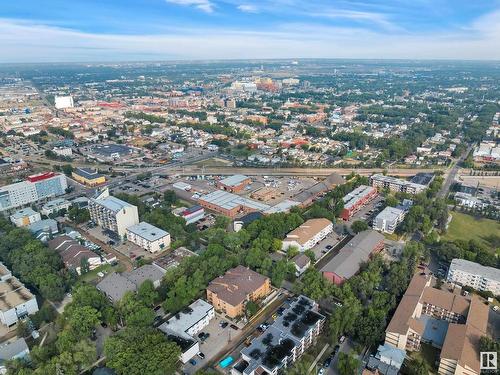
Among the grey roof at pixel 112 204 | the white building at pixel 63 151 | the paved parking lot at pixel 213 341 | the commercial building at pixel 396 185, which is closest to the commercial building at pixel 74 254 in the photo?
the grey roof at pixel 112 204

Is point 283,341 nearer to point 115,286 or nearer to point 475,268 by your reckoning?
point 115,286

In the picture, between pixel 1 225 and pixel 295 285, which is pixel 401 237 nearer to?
pixel 295 285

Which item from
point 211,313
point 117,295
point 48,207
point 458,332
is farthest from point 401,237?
point 48,207

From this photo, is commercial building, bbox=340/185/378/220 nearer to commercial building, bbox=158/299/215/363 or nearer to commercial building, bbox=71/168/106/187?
commercial building, bbox=158/299/215/363

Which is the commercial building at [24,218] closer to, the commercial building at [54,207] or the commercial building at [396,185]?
the commercial building at [54,207]

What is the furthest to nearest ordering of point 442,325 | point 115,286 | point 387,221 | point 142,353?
point 387,221
point 115,286
point 442,325
point 142,353

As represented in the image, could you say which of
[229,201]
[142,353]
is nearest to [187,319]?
Result: [142,353]
